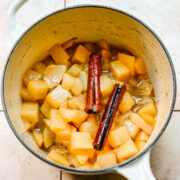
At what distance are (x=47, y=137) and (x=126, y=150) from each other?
245 millimetres

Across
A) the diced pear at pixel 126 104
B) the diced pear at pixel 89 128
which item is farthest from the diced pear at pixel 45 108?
the diced pear at pixel 126 104

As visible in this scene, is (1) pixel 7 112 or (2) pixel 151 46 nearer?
(1) pixel 7 112

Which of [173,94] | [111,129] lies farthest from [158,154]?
[173,94]

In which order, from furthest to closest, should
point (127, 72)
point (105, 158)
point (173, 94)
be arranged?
point (127, 72) < point (105, 158) < point (173, 94)

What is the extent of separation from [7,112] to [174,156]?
568 mm

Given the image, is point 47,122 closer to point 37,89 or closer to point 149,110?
point 37,89

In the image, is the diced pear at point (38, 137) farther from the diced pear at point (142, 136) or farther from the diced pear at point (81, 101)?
the diced pear at point (142, 136)

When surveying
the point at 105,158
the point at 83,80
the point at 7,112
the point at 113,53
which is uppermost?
the point at 113,53

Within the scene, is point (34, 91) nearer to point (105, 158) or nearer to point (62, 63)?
point (62, 63)

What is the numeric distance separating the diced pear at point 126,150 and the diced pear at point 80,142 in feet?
0.27

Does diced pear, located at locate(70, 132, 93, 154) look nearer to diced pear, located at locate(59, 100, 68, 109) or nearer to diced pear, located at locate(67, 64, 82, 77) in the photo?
diced pear, located at locate(59, 100, 68, 109)

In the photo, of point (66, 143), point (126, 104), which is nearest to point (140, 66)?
point (126, 104)

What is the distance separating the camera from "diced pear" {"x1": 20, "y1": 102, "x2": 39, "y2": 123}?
0.95m

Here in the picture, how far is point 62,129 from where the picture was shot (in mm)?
922
